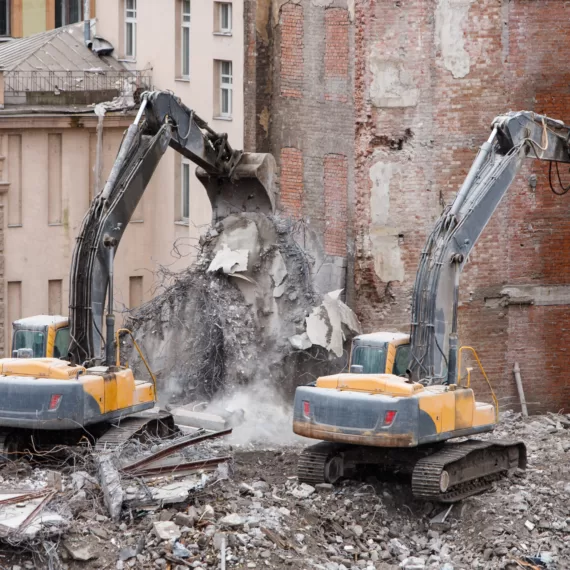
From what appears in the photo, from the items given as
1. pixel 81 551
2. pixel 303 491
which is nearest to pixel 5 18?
pixel 303 491

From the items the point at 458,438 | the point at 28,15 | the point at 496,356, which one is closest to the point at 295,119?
the point at 496,356

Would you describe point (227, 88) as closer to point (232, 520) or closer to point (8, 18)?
point (232, 520)

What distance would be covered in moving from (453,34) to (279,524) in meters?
10.3

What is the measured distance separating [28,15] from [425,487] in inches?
1146

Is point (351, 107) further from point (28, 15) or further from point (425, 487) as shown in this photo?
point (28, 15)

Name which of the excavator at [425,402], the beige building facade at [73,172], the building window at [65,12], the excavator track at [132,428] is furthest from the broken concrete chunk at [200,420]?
the building window at [65,12]

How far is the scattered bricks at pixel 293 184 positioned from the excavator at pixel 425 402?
6.78 metres

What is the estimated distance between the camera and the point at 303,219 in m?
28.2

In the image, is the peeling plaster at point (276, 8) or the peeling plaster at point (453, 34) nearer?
the peeling plaster at point (453, 34)

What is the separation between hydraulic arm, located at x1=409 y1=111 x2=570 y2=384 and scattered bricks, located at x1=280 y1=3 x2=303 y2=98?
655 cm

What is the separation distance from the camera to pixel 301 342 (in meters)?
26.5

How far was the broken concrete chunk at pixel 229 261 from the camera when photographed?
88.1ft

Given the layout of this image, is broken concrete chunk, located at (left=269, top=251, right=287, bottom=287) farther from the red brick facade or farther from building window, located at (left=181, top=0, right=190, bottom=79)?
building window, located at (left=181, top=0, right=190, bottom=79)

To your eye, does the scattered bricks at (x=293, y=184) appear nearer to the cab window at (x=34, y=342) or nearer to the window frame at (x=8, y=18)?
the cab window at (x=34, y=342)
